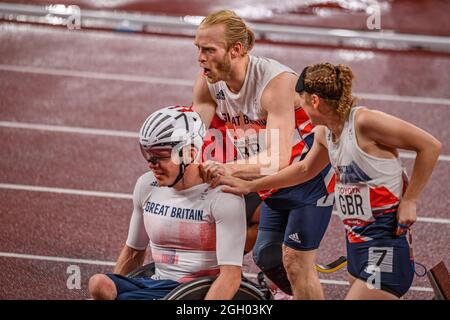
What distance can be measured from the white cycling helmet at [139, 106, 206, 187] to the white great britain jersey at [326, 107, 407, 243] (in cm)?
69

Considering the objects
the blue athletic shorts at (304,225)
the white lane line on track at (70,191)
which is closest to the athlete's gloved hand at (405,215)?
the blue athletic shorts at (304,225)

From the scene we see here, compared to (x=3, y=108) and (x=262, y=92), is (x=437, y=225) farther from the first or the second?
(x=3, y=108)

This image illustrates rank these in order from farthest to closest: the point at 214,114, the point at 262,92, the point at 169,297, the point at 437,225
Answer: the point at 437,225 → the point at 214,114 → the point at 262,92 → the point at 169,297

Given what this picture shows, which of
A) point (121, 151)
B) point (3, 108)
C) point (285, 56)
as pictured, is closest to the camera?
point (121, 151)

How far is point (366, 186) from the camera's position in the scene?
444 cm

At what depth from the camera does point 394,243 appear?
14.6ft

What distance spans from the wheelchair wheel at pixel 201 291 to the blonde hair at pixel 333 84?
934 mm

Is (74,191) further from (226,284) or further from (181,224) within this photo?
(226,284)

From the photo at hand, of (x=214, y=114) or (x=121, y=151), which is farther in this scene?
(x=121, y=151)

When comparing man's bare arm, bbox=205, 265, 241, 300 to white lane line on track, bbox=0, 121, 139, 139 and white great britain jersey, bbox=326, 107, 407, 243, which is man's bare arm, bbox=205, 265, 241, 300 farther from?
white lane line on track, bbox=0, 121, 139, 139

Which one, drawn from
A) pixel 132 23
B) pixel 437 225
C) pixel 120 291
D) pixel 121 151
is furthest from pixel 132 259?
pixel 132 23

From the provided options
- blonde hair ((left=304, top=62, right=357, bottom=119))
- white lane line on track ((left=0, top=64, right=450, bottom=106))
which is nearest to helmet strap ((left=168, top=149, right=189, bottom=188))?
blonde hair ((left=304, top=62, right=357, bottom=119))

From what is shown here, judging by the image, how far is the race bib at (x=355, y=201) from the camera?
445cm

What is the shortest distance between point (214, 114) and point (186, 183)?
919 millimetres
